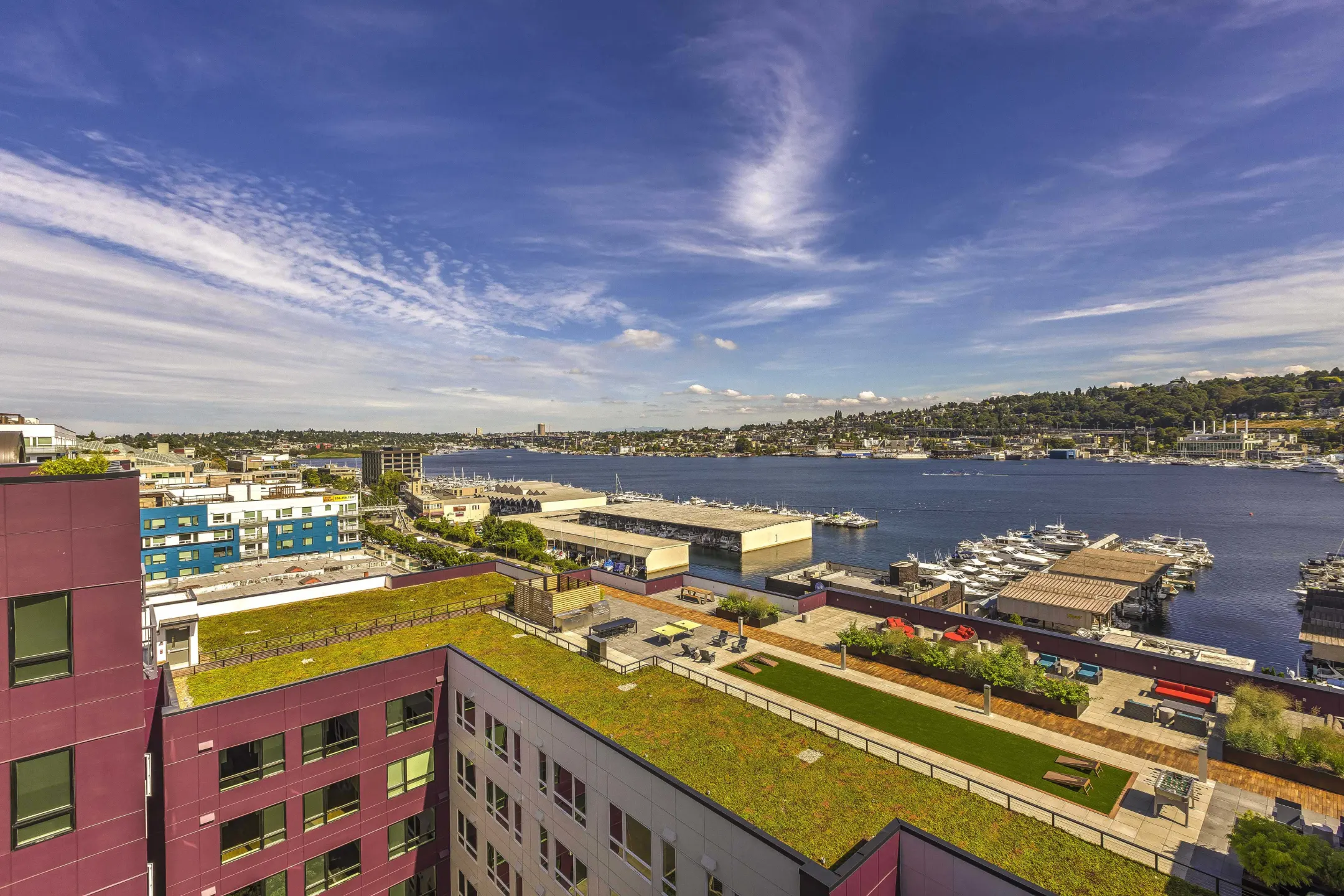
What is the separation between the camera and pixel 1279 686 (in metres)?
18.7

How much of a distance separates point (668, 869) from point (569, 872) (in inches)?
201

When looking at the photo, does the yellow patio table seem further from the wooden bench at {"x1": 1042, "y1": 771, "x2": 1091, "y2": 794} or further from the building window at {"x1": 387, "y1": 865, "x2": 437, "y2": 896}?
the wooden bench at {"x1": 1042, "y1": 771, "x2": 1091, "y2": 794}

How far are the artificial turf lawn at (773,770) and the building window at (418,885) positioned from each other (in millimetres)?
7905

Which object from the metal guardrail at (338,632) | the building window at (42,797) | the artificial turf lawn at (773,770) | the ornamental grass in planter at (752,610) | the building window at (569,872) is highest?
the building window at (42,797)

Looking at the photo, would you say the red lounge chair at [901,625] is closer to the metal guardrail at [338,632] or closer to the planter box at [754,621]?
the planter box at [754,621]

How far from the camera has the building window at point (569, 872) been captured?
15.4 metres

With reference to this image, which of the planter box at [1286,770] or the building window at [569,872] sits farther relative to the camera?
the building window at [569,872]

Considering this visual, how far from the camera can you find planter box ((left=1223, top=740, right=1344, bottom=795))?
14352 millimetres

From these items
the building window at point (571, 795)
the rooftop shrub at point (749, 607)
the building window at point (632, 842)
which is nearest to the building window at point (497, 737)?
the building window at point (571, 795)

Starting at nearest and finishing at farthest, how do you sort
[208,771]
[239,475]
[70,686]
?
[70,686] → [208,771] → [239,475]

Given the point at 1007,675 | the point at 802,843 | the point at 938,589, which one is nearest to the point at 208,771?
the point at 802,843

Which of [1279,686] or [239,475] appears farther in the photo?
[239,475]

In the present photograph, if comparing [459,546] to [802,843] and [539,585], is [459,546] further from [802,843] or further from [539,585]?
[802,843]

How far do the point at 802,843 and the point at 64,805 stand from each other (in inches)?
520
